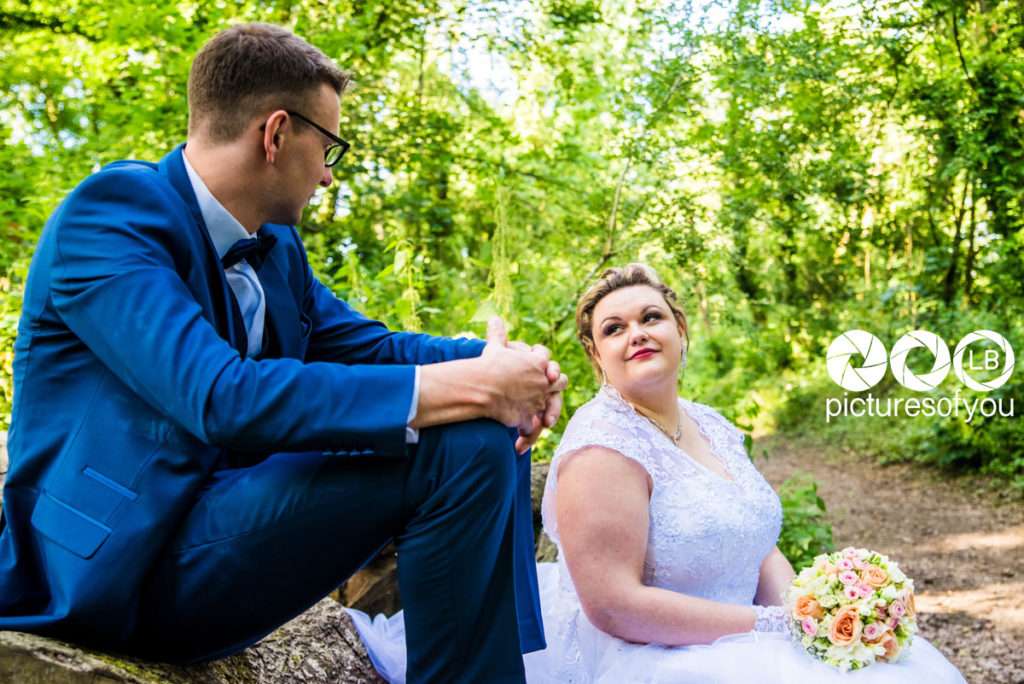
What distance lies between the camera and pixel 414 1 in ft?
22.9

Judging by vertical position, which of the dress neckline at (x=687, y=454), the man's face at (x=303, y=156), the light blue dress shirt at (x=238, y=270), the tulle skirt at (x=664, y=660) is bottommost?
the tulle skirt at (x=664, y=660)

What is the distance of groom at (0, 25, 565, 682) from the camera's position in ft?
5.14

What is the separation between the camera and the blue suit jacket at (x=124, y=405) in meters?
1.55

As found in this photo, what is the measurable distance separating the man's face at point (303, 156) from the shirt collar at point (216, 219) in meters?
0.09

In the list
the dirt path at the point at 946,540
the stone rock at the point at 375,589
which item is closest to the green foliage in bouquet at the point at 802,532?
the dirt path at the point at 946,540

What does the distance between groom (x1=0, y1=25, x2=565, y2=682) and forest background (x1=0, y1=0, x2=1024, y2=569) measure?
223cm

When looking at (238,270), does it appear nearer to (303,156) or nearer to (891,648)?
(303,156)

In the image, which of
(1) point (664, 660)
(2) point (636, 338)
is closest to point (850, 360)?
(2) point (636, 338)

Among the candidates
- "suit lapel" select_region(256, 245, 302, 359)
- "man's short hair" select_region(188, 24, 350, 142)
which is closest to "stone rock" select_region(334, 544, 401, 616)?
"suit lapel" select_region(256, 245, 302, 359)

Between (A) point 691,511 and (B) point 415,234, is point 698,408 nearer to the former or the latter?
(A) point 691,511

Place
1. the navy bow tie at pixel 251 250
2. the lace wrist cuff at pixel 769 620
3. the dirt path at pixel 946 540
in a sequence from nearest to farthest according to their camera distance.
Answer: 1. the navy bow tie at pixel 251 250
2. the lace wrist cuff at pixel 769 620
3. the dirt path at pixel 946 540

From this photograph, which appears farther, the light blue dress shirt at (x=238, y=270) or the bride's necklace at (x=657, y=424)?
the bride's necklace at (x=657, y=424)

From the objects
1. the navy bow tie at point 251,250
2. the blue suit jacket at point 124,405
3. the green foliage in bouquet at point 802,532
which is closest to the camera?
the blue suit jacket at point 124,405

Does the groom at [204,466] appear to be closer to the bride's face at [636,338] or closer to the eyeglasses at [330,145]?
the eyeglasses at [330,145]
